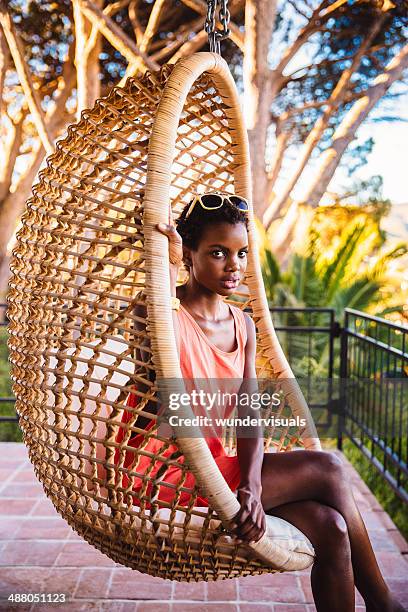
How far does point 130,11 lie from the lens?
18.4 feet

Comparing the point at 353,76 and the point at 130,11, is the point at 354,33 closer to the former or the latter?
the point at 353,76

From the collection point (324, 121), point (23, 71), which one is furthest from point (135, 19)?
point (324, 121)

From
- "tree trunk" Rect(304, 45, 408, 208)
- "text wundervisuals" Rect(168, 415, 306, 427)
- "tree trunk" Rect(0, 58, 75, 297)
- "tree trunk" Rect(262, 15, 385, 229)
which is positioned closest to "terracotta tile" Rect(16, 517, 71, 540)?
"text wundervisuals" Rect(168, 415, 306, 427)

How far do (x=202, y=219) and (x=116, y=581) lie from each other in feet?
4.07

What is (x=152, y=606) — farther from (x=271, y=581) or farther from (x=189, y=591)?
(x=271, y=581)

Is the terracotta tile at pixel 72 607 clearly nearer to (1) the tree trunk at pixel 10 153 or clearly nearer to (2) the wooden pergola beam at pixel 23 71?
(2) the wooden pergola beam at pixel 23 71

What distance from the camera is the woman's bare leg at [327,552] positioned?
1.28 metres

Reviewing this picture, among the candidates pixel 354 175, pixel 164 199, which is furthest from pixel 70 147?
pixel 354 175

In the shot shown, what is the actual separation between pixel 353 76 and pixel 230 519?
5976 mm

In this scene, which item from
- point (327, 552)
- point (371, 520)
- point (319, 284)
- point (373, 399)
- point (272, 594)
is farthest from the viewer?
point (319, 284)

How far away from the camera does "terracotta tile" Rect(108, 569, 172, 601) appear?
6.24ft

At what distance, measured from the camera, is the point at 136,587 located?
6.42 feet

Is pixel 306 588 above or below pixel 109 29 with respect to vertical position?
below

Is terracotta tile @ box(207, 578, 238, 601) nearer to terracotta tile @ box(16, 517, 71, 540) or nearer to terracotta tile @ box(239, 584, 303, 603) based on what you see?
terracotta tile @ box(239, 584, 303, 603)
